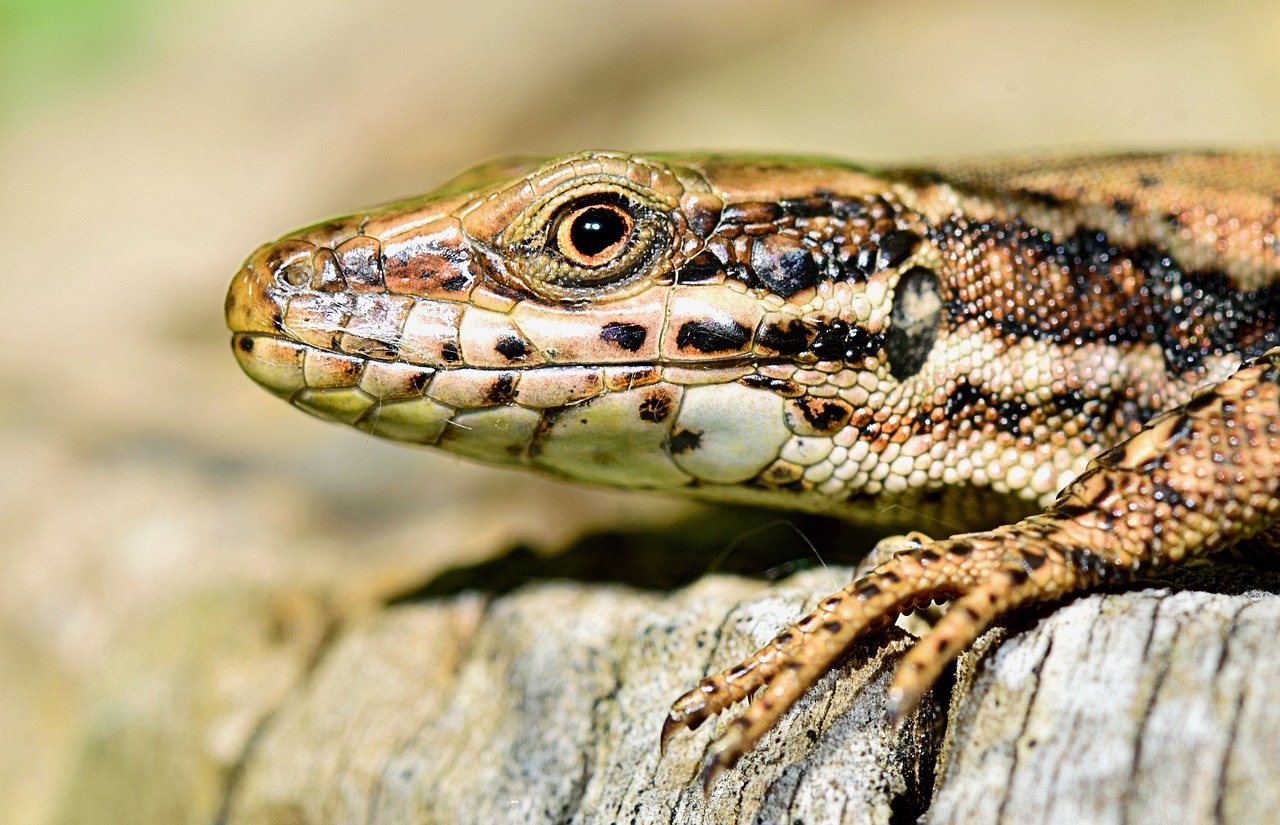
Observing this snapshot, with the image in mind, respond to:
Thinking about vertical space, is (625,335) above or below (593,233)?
below

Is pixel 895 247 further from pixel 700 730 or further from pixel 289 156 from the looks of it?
pixel 289 156

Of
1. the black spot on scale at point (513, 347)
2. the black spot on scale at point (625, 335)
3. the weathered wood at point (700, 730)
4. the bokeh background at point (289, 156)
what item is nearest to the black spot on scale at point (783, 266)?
A: the black spot on scale at point (625, 335)

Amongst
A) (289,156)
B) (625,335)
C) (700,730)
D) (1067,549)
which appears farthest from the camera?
(289,156)

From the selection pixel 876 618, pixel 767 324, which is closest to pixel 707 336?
pixel 767 324

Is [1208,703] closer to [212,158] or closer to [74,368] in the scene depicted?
[74,368]

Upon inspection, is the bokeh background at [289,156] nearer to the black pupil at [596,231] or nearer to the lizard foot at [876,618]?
the black pupil at [596,231]

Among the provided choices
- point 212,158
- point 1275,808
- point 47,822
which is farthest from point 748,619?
point 212,158

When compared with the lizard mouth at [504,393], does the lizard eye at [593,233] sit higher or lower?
higher
